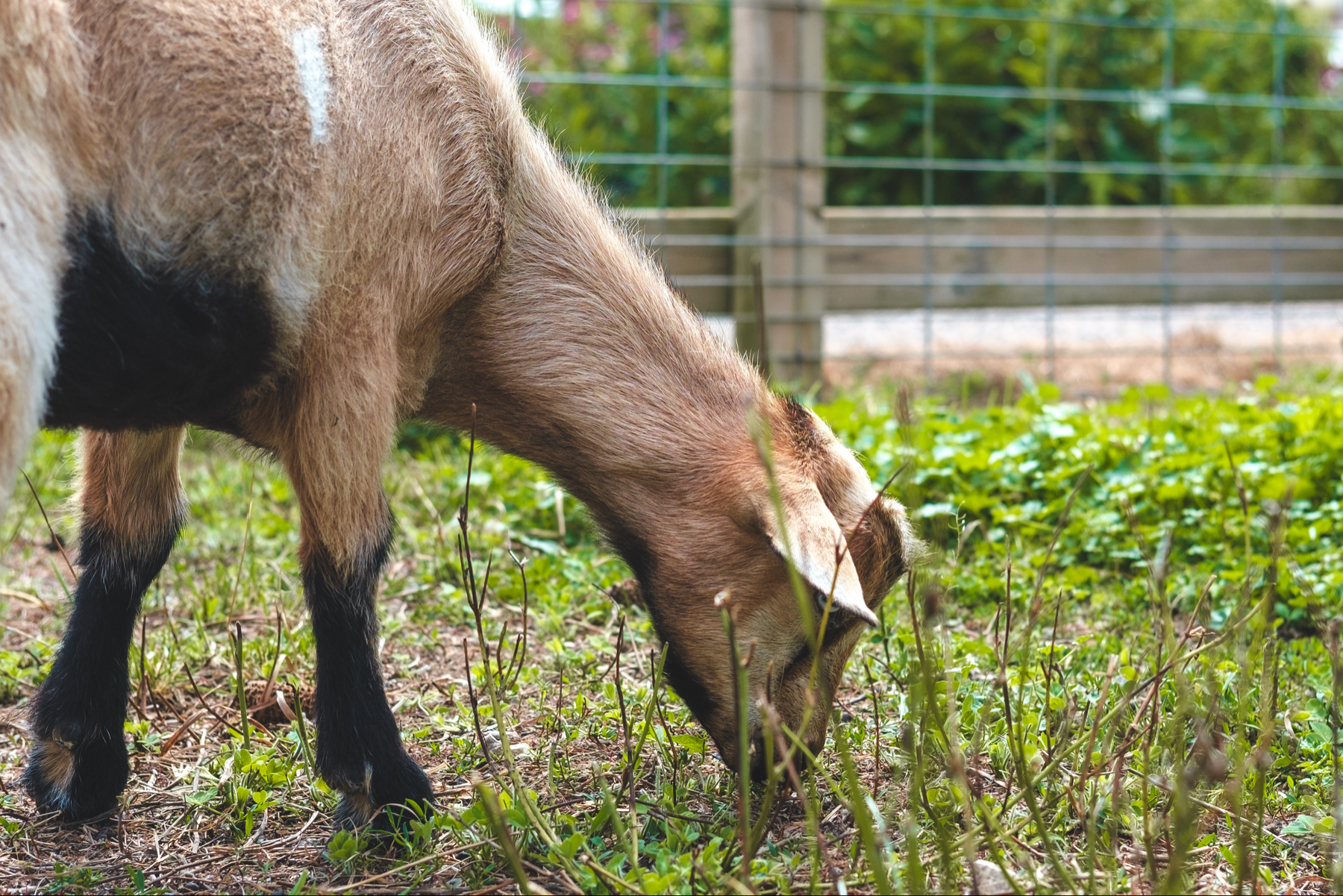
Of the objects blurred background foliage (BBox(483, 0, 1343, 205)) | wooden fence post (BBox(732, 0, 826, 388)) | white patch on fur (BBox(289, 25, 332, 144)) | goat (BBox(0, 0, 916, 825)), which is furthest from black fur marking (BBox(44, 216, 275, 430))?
blurred background foliage (BBox(483, 0, 1343, 205))

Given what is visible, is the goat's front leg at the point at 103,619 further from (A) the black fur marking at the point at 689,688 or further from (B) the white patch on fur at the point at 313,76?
(A) the black fur marking at the point at 689,688

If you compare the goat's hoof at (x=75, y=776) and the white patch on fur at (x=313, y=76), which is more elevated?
the white patch on fur at (x=313, y=76)

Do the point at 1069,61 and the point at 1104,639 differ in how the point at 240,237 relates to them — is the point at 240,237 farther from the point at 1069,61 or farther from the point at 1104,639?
the point at 1069,61

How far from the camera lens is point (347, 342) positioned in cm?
233

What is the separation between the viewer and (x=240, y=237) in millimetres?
2178

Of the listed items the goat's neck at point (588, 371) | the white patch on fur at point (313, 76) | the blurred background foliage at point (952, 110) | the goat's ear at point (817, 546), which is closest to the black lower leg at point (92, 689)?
the goat's neck at point (588, 371)

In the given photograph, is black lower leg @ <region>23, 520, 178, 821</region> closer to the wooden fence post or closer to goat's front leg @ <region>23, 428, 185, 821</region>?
goat's front leg @ <region>23, 428, 185, 821</region>

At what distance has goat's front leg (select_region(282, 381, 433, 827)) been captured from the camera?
2.36 m

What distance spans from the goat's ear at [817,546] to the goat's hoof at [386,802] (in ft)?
2.87

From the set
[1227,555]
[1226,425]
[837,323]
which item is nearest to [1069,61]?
[837,323]

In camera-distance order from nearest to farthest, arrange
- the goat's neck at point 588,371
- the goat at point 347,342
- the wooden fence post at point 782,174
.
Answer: the goat at point 347,342, the goat's neck at point 588,371, the wooden fence post at point 782,174

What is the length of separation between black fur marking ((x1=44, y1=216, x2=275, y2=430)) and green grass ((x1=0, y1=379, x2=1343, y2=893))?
495 mm

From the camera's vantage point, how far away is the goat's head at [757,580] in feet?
8.38

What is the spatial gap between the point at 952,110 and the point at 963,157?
0.39m
